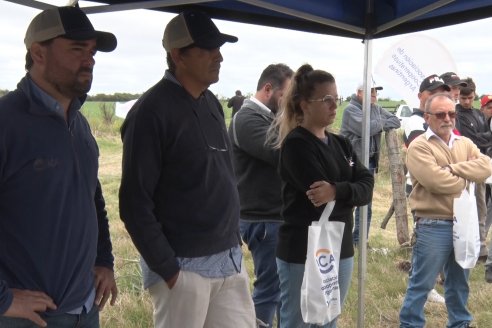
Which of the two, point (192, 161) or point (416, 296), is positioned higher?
point (192, 161)

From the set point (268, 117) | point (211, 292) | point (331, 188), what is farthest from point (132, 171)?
point (268, 117)

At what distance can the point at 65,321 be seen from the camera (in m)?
1.75

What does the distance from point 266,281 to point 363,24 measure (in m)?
1.62

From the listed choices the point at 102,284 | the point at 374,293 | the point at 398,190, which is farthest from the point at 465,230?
the point at 398,190

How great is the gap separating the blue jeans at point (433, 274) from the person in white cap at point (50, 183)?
85.1 inches

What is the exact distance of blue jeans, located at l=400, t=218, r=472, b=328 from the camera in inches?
130

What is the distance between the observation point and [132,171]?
1.99 meters

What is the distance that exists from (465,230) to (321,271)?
1.17m

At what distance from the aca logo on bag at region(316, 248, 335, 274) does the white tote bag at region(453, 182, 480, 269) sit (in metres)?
1.09

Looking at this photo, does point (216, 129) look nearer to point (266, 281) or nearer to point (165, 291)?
point (165, 291)

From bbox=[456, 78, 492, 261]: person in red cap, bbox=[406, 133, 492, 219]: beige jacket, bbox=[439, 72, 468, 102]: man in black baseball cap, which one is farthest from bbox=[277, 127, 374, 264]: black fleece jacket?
bbox=[456, 78, 492, 261]: person in red cap

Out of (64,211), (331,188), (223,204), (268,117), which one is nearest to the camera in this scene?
(64,211)

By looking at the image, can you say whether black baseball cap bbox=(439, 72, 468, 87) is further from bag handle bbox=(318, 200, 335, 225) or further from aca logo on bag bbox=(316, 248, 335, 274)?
aca logo on bag bbox=(316, 248, 335, 274)

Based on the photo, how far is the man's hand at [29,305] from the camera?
1573 millimetres
